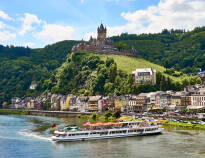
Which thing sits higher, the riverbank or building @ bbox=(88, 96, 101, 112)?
building @ bbox=(88, 96, 101, 112)

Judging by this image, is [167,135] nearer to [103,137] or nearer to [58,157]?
[103,137]

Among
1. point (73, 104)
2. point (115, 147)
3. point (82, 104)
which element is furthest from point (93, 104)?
point (115, 147)

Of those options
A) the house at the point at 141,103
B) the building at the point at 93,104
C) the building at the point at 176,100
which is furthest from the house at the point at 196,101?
the building at the point at 93,104

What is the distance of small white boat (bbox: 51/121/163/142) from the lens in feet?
264

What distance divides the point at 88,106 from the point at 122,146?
101 meters

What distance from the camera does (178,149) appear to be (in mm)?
66812

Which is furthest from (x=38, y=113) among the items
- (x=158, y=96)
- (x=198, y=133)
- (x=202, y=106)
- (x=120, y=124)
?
(x=198, y=133)

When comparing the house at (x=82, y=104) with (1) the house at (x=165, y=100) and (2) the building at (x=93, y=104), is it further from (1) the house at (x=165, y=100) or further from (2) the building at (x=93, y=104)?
(1) the house at (x=165, y=100)

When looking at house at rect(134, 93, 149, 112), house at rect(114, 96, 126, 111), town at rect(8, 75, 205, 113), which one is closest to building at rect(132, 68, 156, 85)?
town at rect(8, 75, 205, 113)

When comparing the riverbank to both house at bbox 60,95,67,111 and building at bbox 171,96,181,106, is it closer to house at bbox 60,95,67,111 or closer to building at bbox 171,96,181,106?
building at bbox 171,96,181,106

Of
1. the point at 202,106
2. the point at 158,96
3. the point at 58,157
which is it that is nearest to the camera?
the point at 58,157

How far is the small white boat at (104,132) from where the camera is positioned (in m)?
80.5

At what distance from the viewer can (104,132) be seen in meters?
83.6

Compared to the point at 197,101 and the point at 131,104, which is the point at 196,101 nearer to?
the point at 197,101
